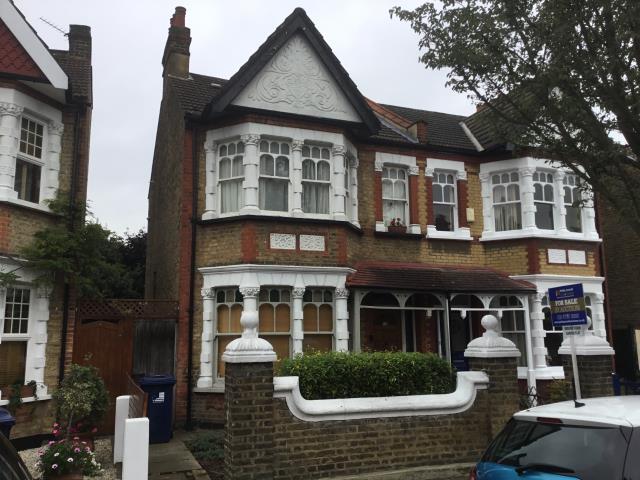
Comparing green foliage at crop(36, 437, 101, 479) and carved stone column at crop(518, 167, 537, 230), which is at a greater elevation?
carved stone column at crop(518, 167, 537, 230)

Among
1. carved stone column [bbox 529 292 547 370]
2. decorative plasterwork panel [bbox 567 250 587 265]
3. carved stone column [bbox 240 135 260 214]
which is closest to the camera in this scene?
carved stone column [bbox 240 135 260 214]

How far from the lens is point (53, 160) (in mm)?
11688

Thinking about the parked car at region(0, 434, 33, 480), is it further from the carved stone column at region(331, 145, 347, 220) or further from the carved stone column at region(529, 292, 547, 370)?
the carved stone column at region(529, 292, 547, 370)

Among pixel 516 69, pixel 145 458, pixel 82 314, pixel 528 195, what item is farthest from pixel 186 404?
pixel 528 195

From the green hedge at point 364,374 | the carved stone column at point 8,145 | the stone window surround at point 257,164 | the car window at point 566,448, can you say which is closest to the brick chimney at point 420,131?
the stone window surround at point 257,164

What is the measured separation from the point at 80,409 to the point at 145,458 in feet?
11.7

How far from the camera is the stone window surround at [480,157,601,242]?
50.0 ft

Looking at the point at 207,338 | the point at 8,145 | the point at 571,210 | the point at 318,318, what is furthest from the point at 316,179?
the point at 571,210

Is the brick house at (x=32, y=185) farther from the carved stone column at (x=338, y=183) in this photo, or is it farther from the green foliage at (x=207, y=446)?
the carved stone column at (x=338, y=183)

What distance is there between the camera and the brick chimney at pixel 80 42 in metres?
13.5

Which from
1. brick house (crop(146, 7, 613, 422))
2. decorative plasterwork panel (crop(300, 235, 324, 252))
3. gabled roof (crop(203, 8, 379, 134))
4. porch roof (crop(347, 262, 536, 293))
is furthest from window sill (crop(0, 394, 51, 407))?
gabled roof (crop(203, 8, 379, 134))

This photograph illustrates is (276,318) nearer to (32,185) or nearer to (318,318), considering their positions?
(318,318)

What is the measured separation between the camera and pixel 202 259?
12867mm

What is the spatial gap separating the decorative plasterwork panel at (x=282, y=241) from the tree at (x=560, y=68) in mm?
5187
